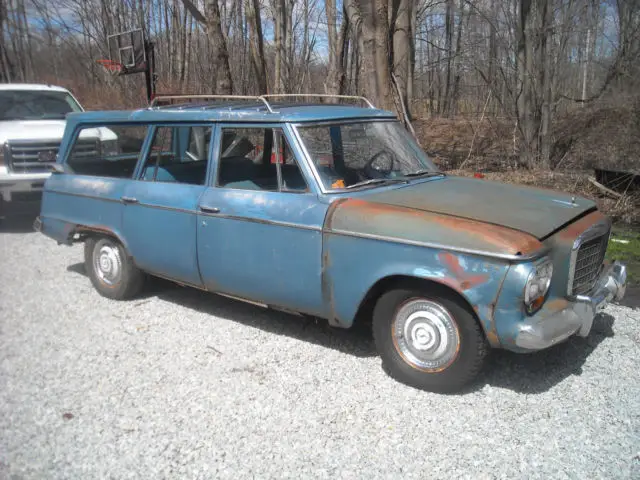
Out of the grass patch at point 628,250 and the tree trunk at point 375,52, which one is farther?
the tree trunk at point 375,52

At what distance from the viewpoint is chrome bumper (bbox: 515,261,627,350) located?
3268 mm

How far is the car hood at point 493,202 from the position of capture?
11.7 ft

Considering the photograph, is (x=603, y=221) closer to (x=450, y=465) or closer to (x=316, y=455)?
(x=450, y=465)

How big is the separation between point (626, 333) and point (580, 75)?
55.6 ft

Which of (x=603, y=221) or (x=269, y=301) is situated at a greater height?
(x=603, y=221)

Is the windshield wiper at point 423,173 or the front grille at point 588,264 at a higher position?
the windshield wiper at point 423,173

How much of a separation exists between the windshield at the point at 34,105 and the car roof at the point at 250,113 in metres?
5.06

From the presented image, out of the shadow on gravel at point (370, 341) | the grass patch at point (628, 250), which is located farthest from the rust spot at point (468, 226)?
the grass patch at point (628, 250)

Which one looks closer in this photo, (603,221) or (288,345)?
(603,221)

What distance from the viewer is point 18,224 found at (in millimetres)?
9484

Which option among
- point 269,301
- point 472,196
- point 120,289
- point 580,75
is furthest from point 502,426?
point 580,75

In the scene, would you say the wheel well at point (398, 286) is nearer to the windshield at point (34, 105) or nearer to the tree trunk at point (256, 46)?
the windshield at point (34, 105)

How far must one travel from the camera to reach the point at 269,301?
4.30 metres

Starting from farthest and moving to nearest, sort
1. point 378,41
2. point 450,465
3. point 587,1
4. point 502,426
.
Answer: point 587,1, point 378,41, point 502,426, point 450,465
